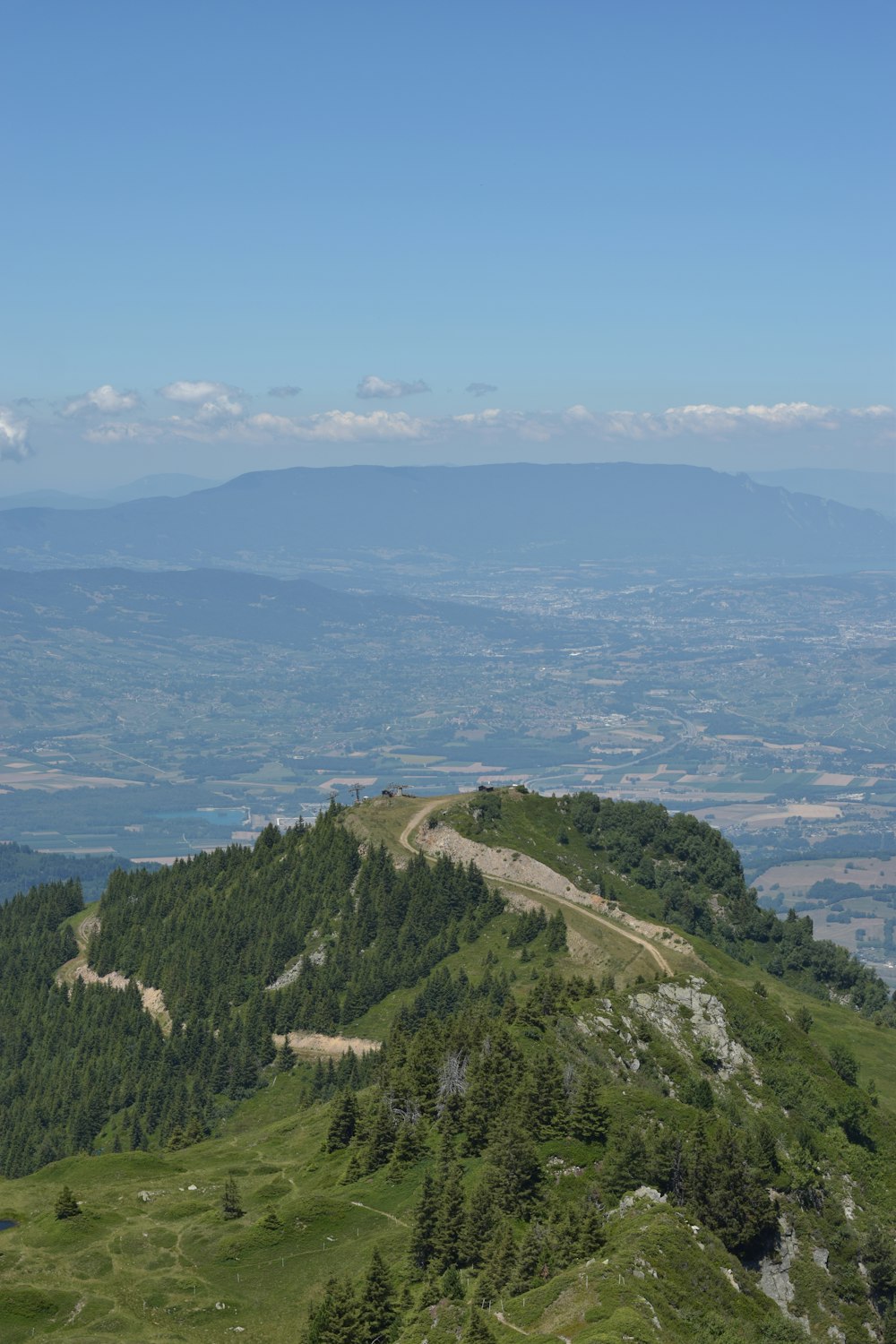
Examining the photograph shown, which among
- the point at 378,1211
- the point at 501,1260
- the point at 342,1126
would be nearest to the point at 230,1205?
the point at 378,1211

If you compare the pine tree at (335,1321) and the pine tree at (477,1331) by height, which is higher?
the pine tree at (477,1331)

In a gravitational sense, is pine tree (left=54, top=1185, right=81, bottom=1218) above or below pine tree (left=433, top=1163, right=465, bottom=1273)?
below

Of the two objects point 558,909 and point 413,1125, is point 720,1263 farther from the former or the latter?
point 558,909

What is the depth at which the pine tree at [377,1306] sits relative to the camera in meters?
85.3

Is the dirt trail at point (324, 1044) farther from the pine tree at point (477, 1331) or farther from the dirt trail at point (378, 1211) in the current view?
the pine tree at point (477, 1331)

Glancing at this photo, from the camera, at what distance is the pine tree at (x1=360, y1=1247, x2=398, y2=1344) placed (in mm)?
85312

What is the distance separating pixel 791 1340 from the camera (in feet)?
283

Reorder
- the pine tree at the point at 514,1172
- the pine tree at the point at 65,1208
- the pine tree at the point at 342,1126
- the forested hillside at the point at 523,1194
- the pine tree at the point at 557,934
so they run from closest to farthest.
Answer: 1. the forested hillside at the point at 523,1194
2. the pine tree at the point at 514,1172
3. the pine tree at the point at 65,1208
4. the pine tree at the point at 342,1126
5. the pine tree at the point at 557,934

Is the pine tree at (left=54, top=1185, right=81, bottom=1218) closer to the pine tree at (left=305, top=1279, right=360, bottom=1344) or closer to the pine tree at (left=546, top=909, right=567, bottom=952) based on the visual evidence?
the pine tree at (left=305, top=1279, right=360, bottom=1344)

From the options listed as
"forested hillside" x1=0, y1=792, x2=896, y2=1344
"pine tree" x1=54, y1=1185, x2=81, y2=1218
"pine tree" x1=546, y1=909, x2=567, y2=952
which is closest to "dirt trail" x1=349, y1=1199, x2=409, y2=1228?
"forested hillside" x1=0, y1=792, x2=896, y2=1344

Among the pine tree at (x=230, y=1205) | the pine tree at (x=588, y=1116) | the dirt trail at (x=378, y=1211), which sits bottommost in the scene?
the pine tree at (x=230, y=1205)

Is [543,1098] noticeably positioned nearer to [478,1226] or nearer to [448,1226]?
[478,1226]

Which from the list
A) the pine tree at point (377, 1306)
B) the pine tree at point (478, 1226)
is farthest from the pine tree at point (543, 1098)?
the pine tree at point (377, 1306)

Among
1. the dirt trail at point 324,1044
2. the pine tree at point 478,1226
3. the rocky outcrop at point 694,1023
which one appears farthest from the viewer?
the dirt trail at point 324,1044
